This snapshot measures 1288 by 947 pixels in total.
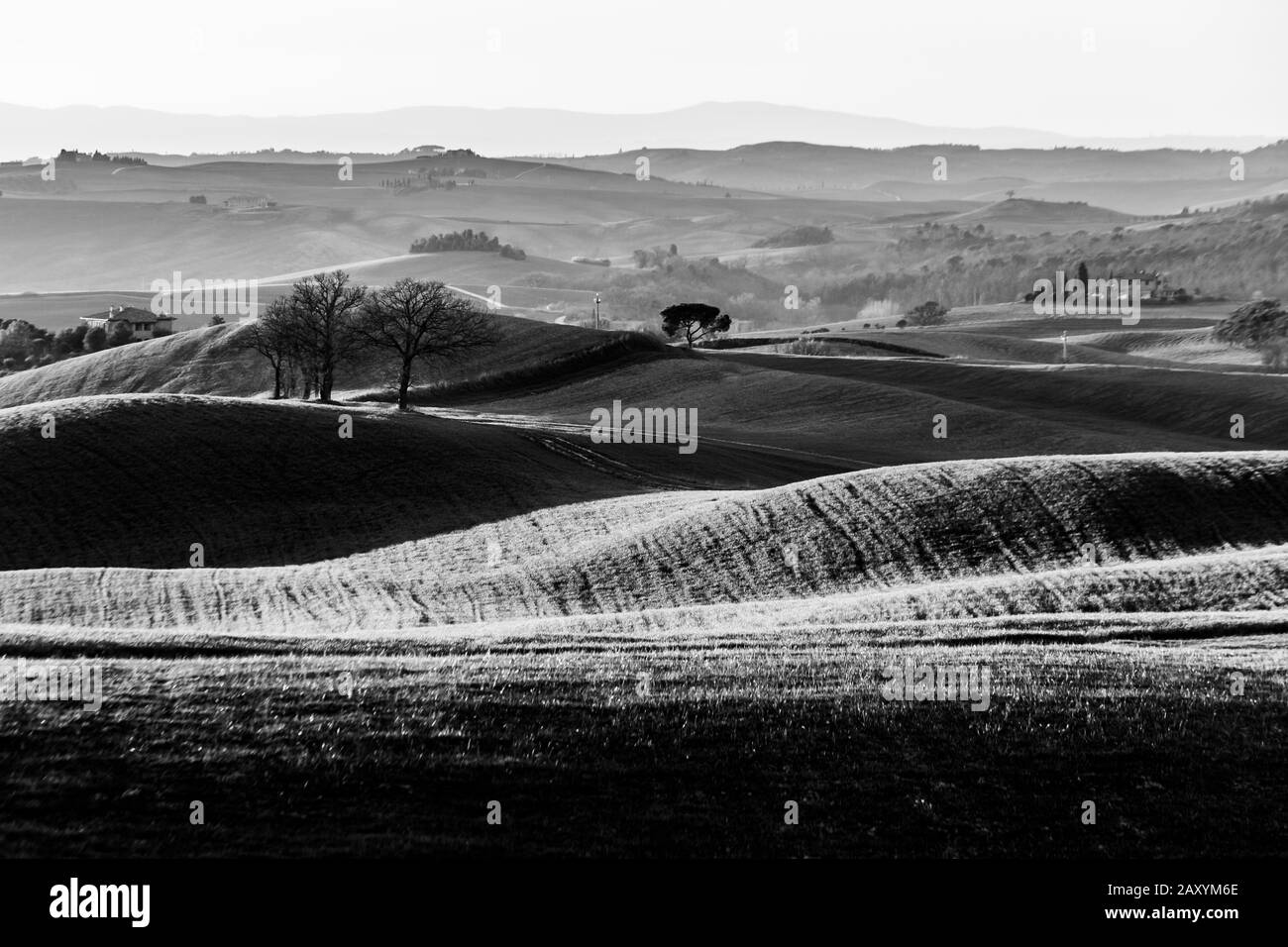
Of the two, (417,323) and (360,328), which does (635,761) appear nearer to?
(417,323)

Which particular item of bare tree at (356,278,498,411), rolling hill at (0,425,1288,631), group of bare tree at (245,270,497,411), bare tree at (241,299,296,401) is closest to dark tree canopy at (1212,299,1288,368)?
group of bare tree at (245,270,497,411)

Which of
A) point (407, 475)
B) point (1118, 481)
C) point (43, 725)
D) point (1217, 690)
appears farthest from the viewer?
point (407, 475)

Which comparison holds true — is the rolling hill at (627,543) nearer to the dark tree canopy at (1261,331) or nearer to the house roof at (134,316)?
the dark tree canopy at (1261,331)

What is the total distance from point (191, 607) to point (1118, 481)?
3189 cm

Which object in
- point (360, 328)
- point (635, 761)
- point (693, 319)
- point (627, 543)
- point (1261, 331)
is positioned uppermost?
point (693, 319)

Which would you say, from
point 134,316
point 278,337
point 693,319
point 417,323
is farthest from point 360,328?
point 134,316

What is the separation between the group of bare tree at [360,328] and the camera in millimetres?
85562

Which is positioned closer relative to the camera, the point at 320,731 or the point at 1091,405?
the point at 320,731

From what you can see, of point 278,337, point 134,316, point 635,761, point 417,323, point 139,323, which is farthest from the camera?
point 134,316

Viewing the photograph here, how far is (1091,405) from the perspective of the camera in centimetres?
10331

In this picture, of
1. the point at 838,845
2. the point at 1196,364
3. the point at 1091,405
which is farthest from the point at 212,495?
the point at 1196,364

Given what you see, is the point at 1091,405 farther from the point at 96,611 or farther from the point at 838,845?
the point at 838,845

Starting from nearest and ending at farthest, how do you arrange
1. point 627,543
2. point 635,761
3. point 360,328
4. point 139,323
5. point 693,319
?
point 635,761
point 627,543
point 360,328
point 693,319
point 139,323

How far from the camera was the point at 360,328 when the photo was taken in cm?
8962
